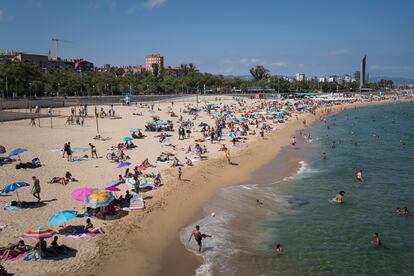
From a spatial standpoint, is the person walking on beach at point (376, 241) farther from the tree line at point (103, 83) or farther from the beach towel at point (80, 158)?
the tree line at point (103, 83)

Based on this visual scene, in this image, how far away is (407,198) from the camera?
19.9 metres

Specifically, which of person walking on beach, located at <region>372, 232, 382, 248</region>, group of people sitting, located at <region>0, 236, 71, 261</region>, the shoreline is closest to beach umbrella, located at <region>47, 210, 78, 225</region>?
group of people sitting, located at <region>0, 236, 71, 261</region>

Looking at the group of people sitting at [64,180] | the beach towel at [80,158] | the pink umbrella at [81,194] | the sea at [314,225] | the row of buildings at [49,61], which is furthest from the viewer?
the row of buildings at [49,61]

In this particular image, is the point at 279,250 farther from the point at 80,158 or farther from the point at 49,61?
the point at 49,61

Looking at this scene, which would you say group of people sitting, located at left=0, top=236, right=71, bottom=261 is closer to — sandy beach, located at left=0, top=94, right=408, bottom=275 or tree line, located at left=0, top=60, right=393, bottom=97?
sandy beach, located at left=0, top=94, right=408, bottom=275

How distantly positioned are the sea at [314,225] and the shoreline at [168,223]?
0.53 metres

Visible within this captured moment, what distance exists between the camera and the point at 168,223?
15.1 m

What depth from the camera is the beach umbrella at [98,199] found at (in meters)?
14.0

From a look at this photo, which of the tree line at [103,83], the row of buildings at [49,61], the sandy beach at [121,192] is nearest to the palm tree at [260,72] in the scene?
the tree line at [103,83]

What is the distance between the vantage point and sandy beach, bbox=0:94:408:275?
38.3ft

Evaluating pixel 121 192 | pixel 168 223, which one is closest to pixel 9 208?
pixel 121 192

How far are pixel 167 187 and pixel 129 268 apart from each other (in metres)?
7.71

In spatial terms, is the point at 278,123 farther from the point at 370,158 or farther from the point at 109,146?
the point at 109,146

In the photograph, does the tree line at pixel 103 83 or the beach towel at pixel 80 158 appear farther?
the tree line at pixel 103 83
